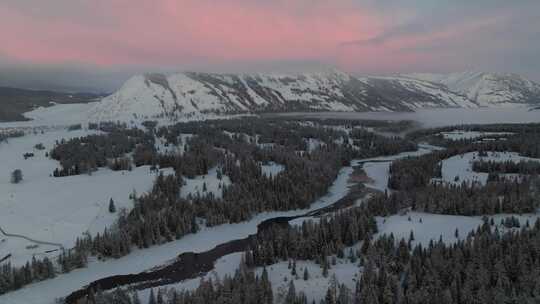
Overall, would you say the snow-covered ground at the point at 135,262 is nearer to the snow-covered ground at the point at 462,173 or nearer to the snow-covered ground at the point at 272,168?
the snow-covered ground at the point at 272,168

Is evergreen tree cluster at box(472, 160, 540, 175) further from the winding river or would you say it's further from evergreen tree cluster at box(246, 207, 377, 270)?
the winding river

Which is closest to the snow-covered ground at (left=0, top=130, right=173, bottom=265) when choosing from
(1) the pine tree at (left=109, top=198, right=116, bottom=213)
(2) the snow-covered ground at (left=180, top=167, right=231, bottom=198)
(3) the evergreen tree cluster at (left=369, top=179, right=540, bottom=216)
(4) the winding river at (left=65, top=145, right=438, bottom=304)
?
(1) the pine tree at (left=109, top=198, right=116, bottom=213)

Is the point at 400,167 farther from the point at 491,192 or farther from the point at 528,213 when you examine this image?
the point at 528,213

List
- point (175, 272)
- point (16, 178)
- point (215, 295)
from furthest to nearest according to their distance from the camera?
point (16, 178)
point (175, 272)
point (215, 295)

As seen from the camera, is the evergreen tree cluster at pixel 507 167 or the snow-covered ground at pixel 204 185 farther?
the evergreen tree cluster at pixel 507 167

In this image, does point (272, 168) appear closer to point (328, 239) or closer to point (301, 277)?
point (328, 239)

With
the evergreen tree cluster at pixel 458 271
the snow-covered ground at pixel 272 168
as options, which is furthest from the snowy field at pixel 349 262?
the snow-covered ground at pixel 272 168

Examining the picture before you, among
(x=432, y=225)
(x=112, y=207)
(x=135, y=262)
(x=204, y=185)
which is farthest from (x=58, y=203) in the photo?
(x=432, y=225)
